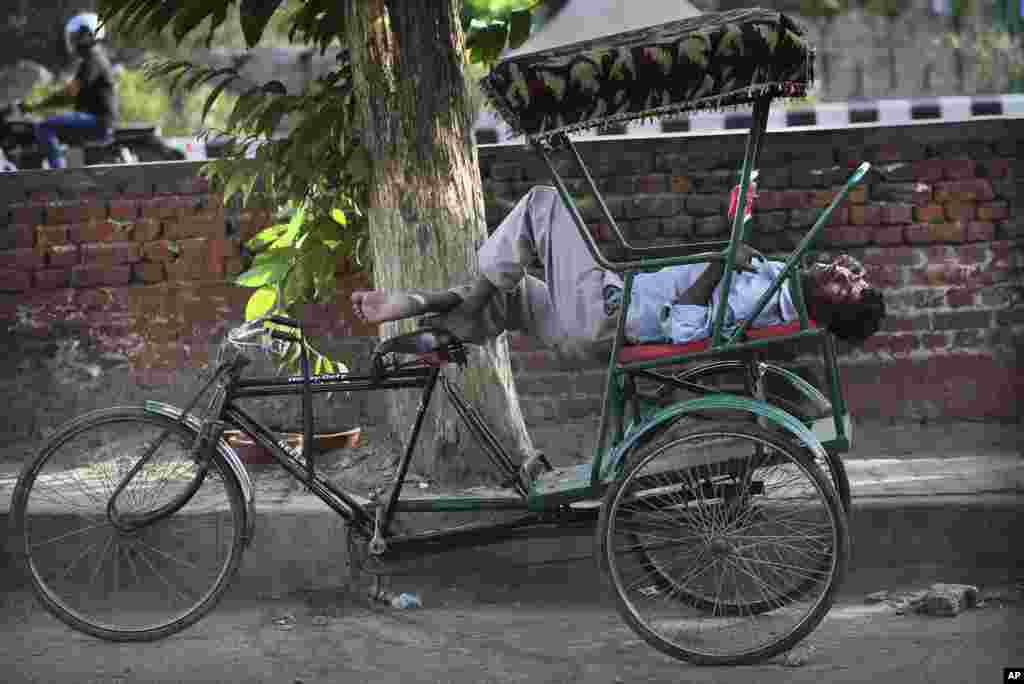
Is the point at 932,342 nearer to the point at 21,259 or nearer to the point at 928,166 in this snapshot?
the point at 928,166

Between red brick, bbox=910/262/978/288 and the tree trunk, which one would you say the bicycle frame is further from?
red brick, bbox=910/262/978/288

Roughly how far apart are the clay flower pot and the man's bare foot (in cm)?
132

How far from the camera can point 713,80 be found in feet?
12.2

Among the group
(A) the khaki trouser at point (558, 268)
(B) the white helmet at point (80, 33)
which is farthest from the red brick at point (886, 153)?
(B) the white helmet at point (80, 33)

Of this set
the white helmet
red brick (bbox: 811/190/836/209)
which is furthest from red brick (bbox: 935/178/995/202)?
the white helmet

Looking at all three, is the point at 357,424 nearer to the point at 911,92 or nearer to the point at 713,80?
the point at 713,80

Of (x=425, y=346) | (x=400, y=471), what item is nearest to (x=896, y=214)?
(x=425, y=346)

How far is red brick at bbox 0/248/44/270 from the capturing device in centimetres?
605

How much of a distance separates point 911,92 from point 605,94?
57.1 ft

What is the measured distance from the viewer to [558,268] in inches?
163

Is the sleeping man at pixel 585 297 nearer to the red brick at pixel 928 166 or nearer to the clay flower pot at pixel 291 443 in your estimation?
the clay flower pot at pixel 291 443

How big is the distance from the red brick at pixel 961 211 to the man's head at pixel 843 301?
2.34 metres

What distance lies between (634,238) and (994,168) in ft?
5.21

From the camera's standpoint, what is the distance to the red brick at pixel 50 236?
19.9 feet
